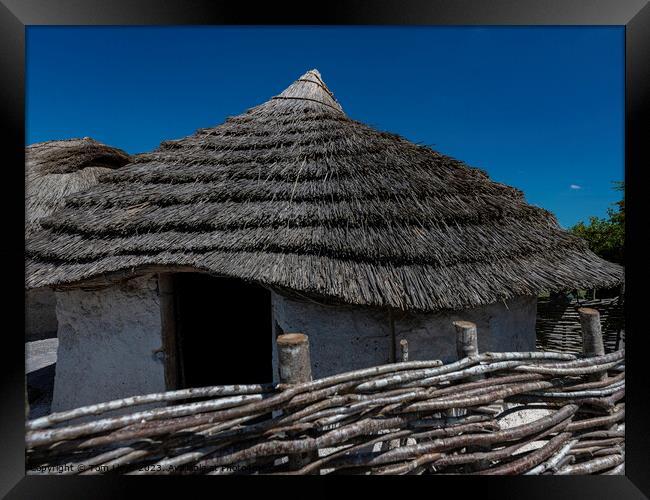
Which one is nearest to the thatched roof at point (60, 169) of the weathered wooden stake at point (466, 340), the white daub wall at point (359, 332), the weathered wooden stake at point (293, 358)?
the white daub wall at point (359, 332)

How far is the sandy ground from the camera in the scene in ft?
12.8

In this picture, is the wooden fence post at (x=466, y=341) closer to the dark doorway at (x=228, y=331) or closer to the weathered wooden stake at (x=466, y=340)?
the weathered wooden stake at (x=466, y=340)

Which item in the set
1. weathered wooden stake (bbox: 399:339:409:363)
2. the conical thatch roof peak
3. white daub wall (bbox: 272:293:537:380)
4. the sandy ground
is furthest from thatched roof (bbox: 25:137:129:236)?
weathered wooden stake (bbox: 399:339:409:363)

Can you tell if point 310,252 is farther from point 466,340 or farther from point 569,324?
point 569,324

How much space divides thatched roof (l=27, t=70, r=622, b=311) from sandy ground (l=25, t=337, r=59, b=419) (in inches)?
59.1

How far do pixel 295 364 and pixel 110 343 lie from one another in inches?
86.0

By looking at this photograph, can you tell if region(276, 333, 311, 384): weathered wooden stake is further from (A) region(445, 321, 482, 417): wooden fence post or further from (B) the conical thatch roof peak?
(B) the conical thatch roof peak

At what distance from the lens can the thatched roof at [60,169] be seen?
21.4 ft

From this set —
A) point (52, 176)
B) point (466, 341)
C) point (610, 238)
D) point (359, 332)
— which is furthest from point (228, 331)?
point (610, 238)
